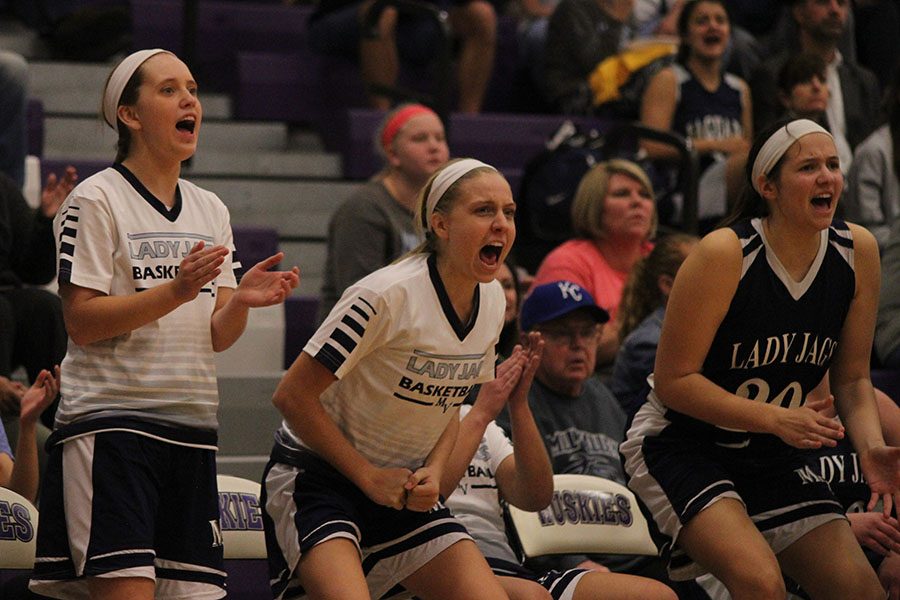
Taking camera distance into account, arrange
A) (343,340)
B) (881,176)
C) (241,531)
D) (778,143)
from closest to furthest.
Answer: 1. (343,340)
2. (778,143)
3. (241,531)
4. (881,176)

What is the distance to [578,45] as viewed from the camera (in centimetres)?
773

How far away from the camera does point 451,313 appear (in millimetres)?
3590

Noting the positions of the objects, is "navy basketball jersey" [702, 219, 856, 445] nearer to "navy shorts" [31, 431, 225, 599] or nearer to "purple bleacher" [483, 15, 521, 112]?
"navy shorts" [31, 431, 225, 599]

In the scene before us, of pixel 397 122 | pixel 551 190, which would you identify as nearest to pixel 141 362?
pixel 397 122

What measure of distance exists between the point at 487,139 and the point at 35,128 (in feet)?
7.20

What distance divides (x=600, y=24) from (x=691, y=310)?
14.4 feet

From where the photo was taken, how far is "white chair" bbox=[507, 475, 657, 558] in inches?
177


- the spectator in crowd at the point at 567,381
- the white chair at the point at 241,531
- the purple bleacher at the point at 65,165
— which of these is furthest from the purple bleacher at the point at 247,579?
the purple bleacher at the point at 65,165

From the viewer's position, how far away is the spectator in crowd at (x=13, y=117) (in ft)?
18.9

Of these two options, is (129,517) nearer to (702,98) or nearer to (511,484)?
(511,484)

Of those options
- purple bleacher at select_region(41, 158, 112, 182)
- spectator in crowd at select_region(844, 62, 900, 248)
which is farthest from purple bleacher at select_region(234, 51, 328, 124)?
spectator in crowd at select_region(844, 62, 900, 248)

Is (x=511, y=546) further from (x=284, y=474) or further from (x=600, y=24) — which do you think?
(x=600, y=24)

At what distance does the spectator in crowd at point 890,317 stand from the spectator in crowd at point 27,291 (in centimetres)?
296

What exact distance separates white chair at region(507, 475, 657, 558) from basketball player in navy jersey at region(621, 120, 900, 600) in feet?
1.97
